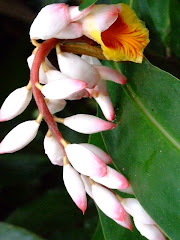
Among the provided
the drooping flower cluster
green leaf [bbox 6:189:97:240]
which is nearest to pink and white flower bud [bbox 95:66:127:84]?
the drooping flower cluster

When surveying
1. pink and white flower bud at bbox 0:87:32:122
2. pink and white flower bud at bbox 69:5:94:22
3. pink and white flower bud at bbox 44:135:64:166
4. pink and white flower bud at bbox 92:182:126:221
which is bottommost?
pink and white flower bud at bbox 92:182:126:221

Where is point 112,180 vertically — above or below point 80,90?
below

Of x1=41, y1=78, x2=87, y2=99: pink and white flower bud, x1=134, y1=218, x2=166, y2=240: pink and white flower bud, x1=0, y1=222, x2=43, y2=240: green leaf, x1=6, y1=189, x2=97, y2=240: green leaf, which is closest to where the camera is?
x1=41, y1=78, x2=87, y2=99: pink and white flower bud

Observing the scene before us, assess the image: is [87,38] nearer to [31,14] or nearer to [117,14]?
[117,14]

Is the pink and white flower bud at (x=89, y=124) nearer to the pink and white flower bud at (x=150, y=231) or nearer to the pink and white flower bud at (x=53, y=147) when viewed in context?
the pink and white flower bud at (x=53, y=147)

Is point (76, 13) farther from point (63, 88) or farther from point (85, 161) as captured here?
point (85, 161)

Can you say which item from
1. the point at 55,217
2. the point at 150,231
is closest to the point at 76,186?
the point at 150,231

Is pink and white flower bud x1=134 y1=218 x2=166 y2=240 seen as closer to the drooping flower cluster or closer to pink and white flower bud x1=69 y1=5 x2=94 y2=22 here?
the drooping flower cluster
